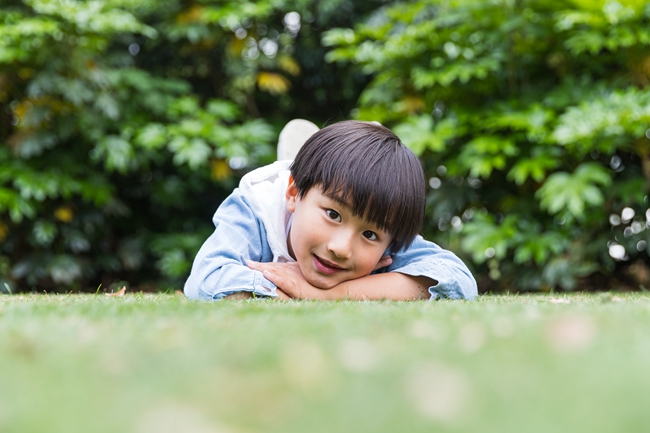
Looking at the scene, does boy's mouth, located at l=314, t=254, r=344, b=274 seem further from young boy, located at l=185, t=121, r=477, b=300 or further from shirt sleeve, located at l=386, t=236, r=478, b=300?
shirt sleeve, located at l=386, t=236, r=478, b=300

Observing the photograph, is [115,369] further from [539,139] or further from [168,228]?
[168,228]

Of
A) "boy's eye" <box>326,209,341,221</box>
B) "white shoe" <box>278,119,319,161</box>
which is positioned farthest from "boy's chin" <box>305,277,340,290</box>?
"white shoe" <box>278,119,319,161</box>

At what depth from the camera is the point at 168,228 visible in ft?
18.4

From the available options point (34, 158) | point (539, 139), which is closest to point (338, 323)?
point (539, 139)

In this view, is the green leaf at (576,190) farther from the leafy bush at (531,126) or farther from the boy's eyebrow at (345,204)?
the boy's eyebrow at (345,204)

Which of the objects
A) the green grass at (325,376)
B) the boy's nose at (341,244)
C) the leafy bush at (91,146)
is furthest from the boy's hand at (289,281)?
the leafy bush at (91,146)

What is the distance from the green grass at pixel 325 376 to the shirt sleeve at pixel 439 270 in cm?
103

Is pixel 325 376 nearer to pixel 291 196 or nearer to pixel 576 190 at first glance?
pixel 291 196

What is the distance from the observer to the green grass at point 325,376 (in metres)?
0.68

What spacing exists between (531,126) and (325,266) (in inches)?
82.8

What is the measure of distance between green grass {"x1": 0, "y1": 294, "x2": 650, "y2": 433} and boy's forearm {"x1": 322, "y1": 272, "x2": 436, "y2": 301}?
932 mm

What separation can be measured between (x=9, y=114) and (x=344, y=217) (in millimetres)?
3902

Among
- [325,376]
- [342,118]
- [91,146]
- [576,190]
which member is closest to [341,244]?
[325,376]

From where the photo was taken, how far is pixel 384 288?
7.52 ft
